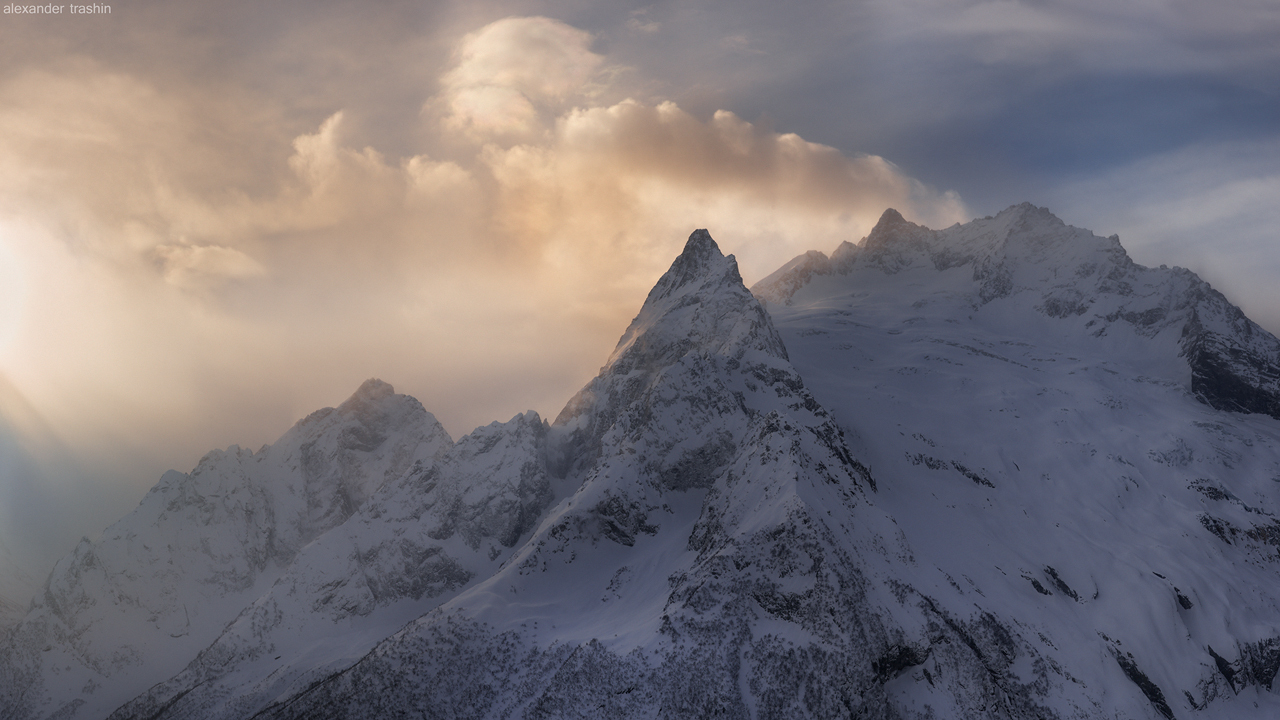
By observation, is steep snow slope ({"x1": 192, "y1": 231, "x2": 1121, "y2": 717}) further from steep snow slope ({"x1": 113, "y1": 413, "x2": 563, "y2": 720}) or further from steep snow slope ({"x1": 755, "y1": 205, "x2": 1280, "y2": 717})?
steep snow slope ({"x1": 113, "y1": 413, "x2": 563, "y2": 720})

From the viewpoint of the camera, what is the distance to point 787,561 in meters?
105

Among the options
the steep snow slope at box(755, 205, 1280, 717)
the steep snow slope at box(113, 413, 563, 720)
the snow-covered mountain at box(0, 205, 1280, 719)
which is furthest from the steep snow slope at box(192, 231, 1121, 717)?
the steep snow slope at box(113, 413, 563, 720)

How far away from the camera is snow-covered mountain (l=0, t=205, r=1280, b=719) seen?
100250mm

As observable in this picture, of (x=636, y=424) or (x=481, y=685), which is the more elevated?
(x=636, y=424)

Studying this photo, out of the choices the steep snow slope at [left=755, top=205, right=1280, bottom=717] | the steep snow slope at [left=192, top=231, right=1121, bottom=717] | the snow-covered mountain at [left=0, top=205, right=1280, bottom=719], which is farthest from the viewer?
the steep snow slope at [left=755, top=205, right=1280, bottom=717]

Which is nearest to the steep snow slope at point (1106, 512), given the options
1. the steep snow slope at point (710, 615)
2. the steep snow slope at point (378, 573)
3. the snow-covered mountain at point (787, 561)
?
the snow-covered mountain at point (787, 561)

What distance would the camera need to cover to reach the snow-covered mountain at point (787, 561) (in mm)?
100250

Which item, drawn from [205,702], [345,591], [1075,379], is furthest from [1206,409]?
[205,702]

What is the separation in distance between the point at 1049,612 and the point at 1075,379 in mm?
92484

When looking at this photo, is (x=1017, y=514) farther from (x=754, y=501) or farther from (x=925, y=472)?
(x=754, y=501)

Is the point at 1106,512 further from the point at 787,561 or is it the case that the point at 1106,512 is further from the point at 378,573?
the point at 378,573

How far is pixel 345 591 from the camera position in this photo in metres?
173

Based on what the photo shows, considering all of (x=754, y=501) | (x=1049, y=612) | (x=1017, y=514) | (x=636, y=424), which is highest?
(x=636, y=424)

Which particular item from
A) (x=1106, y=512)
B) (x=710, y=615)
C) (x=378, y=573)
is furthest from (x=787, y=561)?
(x=378, y=573)
